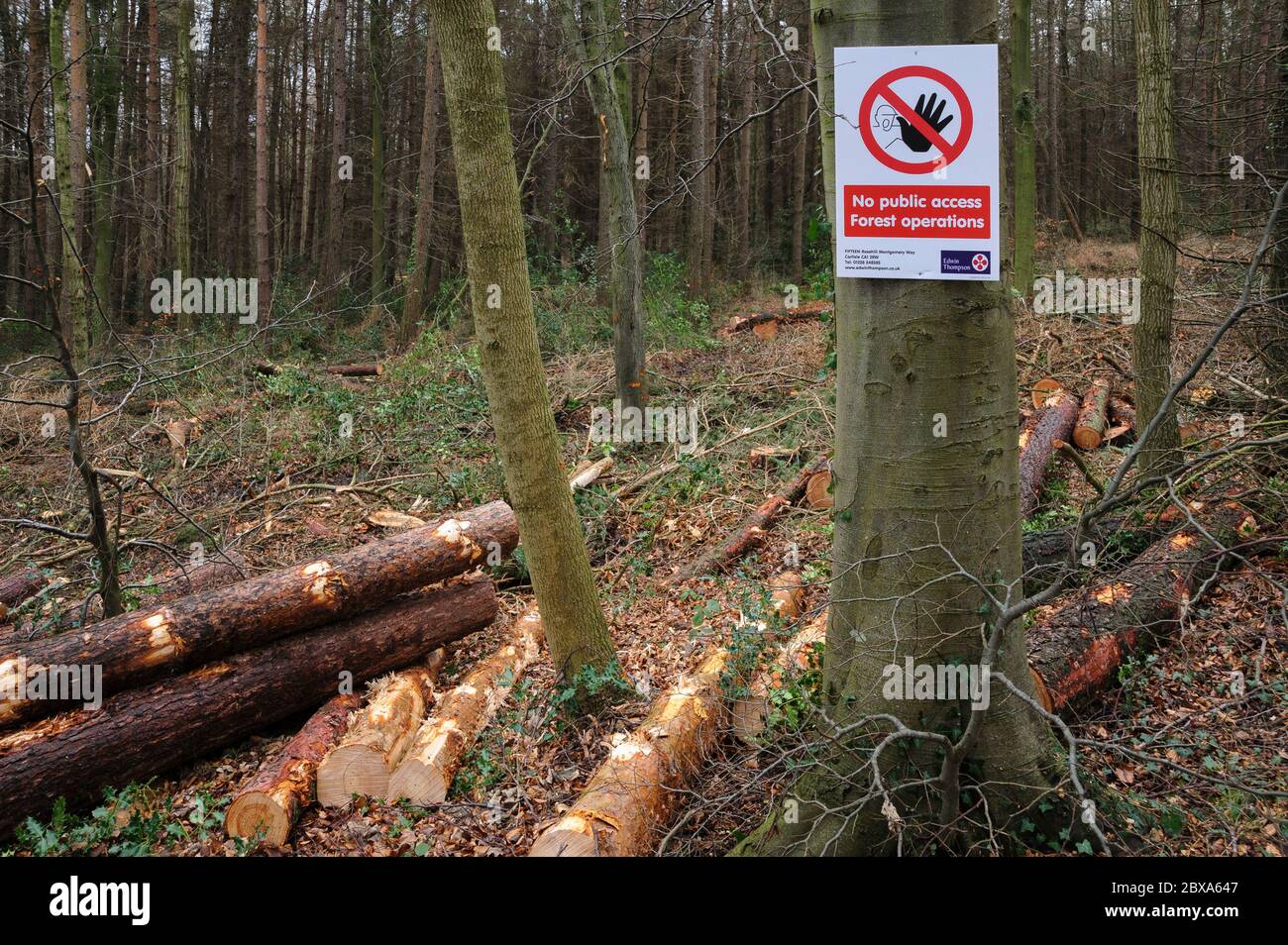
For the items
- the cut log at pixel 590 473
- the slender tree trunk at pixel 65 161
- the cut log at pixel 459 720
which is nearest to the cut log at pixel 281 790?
the cut log at pixel 459 720

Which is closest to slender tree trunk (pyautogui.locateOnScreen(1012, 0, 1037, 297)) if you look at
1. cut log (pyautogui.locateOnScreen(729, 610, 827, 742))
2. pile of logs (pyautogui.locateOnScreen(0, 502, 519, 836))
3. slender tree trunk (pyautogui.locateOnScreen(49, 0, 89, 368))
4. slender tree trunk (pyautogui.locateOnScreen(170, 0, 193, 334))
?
cut log (pyautogui.locateOnScreen(729, 610, 827, 742))

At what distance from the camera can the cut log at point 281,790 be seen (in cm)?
443

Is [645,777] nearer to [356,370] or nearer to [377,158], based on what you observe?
[356,370]

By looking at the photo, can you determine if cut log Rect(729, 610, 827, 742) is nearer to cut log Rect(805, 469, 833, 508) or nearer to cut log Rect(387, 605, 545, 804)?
cut log Rect(387, 605, 545, 804)

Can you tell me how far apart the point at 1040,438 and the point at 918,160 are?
5.89 meters

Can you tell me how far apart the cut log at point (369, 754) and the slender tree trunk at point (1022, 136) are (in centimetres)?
1187

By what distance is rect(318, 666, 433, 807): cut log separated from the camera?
473 cm

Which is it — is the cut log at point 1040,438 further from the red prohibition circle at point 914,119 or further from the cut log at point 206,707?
the cut log at point 206,707

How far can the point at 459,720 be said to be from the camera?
16.8 ft

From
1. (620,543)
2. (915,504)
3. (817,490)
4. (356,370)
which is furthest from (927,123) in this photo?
(356,370)

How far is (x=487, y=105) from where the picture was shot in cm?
437

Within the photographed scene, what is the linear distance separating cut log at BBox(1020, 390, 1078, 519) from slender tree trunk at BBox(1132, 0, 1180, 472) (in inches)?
34.6

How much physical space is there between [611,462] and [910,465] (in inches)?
256

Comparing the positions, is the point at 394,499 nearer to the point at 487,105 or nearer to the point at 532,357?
the point at 532,357
